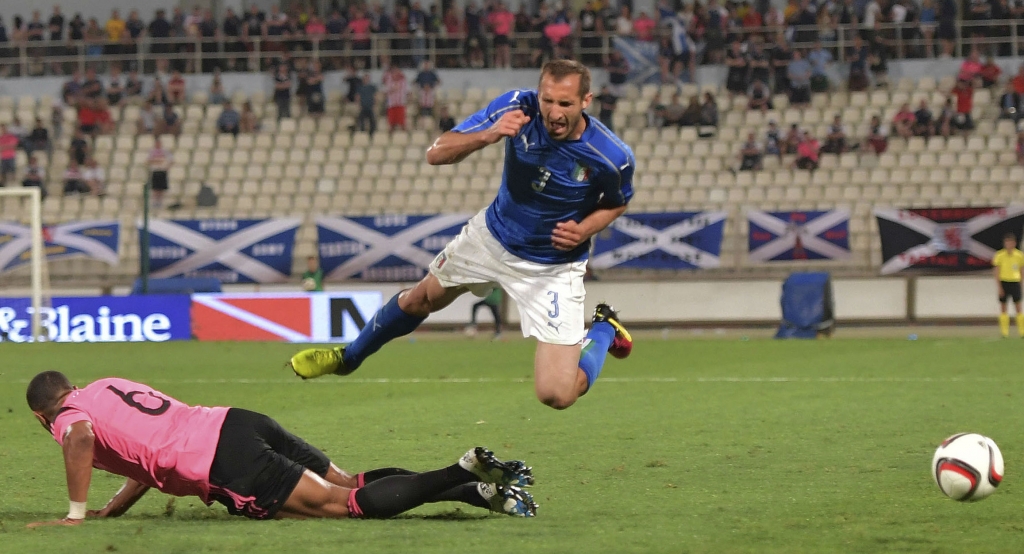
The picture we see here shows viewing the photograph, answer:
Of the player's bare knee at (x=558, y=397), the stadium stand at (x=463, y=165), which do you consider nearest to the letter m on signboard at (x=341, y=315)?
the stadium stand at (x=463, y=165)

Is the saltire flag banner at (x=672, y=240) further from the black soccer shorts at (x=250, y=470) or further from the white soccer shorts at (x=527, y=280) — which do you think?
the black soccer shorts at (x=250, y=470)

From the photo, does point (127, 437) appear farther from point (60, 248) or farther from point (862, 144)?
point (862, 144)

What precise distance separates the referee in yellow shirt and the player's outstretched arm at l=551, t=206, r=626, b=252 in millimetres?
15371

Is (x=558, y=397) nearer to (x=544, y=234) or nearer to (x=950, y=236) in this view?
(x=544, y=234)

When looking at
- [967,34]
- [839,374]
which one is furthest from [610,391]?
[967,34]

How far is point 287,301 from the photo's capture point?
2045 centimetres

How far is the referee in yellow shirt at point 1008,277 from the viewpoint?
2048cm

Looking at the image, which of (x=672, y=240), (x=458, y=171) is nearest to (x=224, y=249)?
(x=458, y=171)

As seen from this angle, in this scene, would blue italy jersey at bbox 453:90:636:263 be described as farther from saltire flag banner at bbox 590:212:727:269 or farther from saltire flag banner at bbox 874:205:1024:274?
saltire flag banner at bbox 874:205:1024:274

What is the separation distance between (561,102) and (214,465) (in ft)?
7.96

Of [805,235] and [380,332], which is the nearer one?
[380,332]

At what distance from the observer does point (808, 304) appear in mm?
21062

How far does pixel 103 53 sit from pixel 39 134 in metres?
3.01

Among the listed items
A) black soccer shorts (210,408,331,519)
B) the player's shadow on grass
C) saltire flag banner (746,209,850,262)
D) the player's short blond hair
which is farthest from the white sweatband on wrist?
saltire flag banner (746,209,850,262)
